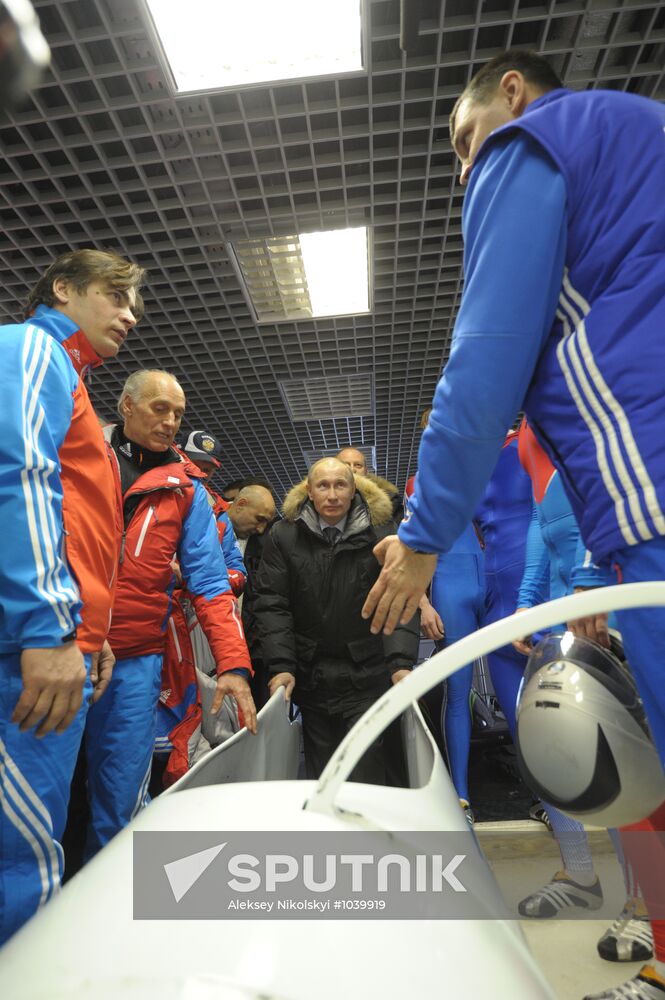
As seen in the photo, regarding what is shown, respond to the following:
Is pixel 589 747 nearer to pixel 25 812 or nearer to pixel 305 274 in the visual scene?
pixel 25 812

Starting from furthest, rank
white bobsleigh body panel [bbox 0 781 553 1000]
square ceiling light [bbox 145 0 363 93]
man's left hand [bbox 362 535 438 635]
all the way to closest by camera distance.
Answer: square ceiling light [bbox 145 0 363 93]
man's left hand [bbox 362 535 438 635]
white bobsleigh body panel [bbox 0 781 553 1000]

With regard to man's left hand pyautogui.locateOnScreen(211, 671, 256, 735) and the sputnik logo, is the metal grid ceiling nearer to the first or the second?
man's left hand pyautogui.locateOnScreen(211, 671, 256, 735)

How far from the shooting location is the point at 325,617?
2.07 meters

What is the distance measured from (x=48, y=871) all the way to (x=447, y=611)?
5.29 feet

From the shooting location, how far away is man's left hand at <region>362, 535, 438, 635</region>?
88cm

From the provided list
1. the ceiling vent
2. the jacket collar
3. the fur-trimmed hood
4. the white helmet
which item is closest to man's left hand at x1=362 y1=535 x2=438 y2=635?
the white helmet

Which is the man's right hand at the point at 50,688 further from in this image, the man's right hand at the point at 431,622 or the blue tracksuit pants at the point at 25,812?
the man's right hand at the point at 431,622

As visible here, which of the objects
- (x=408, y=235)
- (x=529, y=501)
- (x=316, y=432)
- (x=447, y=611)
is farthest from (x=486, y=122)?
(x=316, y=432)

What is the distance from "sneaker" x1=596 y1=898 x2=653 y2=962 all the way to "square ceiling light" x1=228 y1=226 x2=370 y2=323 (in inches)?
108

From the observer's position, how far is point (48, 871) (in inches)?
39.3

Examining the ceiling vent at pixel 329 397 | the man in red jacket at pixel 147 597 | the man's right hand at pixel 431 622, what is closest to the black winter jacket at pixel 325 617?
the man's right hand at pixel 431 622

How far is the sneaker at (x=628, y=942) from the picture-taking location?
128 centimetres

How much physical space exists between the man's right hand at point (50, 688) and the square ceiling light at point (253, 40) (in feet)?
6.21

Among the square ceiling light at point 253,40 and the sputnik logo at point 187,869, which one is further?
the square ceiling light at point 253,40
